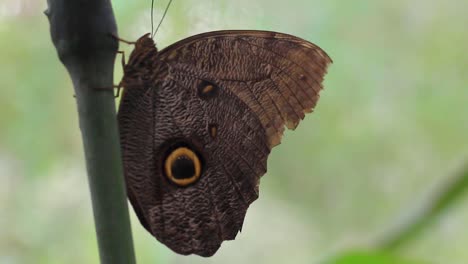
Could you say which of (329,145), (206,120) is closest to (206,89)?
(206,120)

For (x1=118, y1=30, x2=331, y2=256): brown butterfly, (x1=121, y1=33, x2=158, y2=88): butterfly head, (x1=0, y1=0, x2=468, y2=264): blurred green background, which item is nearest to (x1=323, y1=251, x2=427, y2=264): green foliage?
(x1=118, y1=30, x2=331, y2=256): brown butterfly

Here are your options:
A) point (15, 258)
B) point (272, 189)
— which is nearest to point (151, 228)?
point (15, 258)

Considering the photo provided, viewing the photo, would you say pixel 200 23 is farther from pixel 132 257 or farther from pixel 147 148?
pixel 132 257

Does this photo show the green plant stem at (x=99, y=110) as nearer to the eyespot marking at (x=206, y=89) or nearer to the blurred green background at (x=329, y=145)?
the eyespot marking at (x=206, y=89)

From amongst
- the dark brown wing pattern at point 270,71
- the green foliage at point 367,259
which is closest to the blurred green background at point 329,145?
the dark brown wing pattern at point 270,71

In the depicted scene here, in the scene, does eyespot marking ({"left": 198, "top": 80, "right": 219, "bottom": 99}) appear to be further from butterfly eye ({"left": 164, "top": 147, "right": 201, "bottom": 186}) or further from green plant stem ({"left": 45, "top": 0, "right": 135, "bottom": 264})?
green plant stem ({"left": 45, "top": 0, "right": 135, "bottom": 264})
